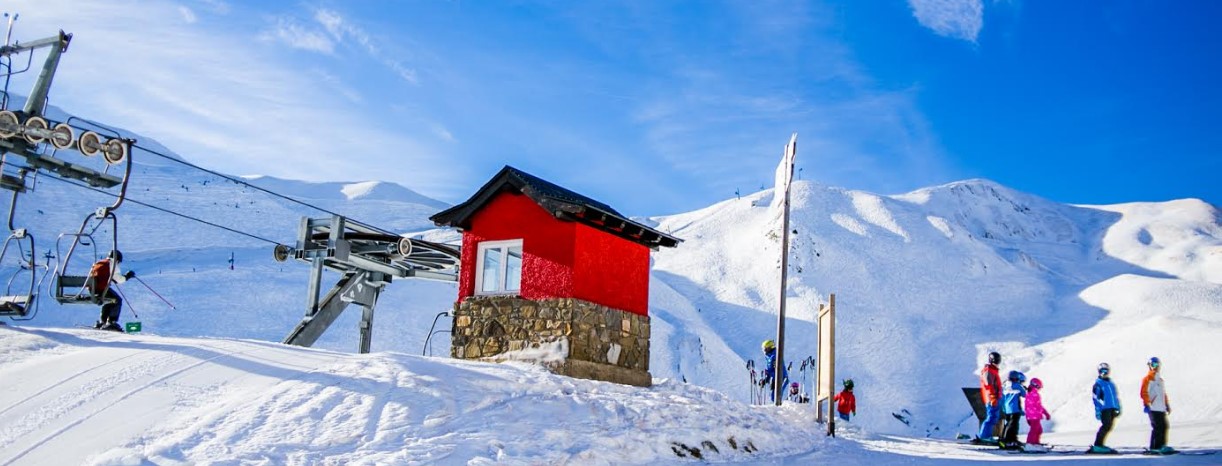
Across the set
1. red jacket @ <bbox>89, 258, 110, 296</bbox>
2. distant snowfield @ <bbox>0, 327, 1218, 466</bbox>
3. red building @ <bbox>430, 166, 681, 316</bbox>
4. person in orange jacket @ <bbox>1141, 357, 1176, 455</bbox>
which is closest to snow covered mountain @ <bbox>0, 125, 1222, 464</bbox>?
distant snowfield @ <bbox>0, 327, 1218, 466</bbox>

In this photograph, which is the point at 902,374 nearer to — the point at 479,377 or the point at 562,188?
the point at 562,188

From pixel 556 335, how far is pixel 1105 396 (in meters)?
9.31

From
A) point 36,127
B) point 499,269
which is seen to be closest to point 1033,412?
point 499,269

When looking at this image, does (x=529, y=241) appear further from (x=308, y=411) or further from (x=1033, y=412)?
(x=1033, y=412)

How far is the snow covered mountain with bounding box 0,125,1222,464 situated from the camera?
34.4 ft

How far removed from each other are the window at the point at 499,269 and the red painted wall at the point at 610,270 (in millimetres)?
1404

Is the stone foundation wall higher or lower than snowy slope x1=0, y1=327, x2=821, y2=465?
higher

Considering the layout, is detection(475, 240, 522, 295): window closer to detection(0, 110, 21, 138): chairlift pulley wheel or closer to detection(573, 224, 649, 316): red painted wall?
detection(573, 224, 649, 316): red painted wall

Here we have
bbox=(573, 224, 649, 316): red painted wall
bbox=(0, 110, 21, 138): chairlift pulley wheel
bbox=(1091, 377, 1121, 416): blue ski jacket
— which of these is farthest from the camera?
bbox=(573, 224, 649, 316): red painted wall

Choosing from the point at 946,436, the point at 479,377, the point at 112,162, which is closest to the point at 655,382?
the point at 479,377

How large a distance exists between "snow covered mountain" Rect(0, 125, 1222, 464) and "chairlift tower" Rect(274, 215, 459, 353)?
608 centimetres

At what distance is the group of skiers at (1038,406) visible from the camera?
1398cm

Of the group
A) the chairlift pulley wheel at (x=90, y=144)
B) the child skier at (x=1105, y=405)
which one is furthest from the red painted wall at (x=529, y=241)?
the child skier at (x=1105, y=405)

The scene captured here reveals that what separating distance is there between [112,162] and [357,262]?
6993 millimetres
